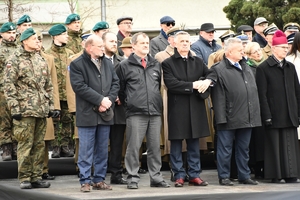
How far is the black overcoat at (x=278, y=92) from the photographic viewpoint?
34.5 ft

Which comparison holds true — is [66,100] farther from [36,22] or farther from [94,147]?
[36,22]

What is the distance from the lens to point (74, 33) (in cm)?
1213

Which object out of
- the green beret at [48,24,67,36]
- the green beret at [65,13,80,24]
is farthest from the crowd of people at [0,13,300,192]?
the green beret at [65,13,80,24]

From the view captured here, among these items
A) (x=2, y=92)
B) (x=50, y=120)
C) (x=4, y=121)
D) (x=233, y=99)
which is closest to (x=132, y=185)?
(x=233, y=99)

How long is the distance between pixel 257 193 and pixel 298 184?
163 centimetres

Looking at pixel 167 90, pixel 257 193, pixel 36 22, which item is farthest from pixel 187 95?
pixel 36 22

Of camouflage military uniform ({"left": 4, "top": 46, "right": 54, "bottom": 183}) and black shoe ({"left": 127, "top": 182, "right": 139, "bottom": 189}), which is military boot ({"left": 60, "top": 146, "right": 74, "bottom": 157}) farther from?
black shoe ({"left": 127, "top": 182, "right": 139, "bottom": 189})

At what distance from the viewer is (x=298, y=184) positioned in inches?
406

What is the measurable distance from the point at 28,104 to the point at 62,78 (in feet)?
6.26

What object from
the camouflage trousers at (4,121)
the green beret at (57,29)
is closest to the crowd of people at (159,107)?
the green beret at (57,29)

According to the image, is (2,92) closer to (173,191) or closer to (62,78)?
(62,78)

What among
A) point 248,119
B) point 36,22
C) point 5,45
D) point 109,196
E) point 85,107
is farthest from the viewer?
point 36,22

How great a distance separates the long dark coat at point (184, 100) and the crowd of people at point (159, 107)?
0.01 m

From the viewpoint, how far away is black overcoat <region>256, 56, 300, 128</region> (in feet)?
34.5
